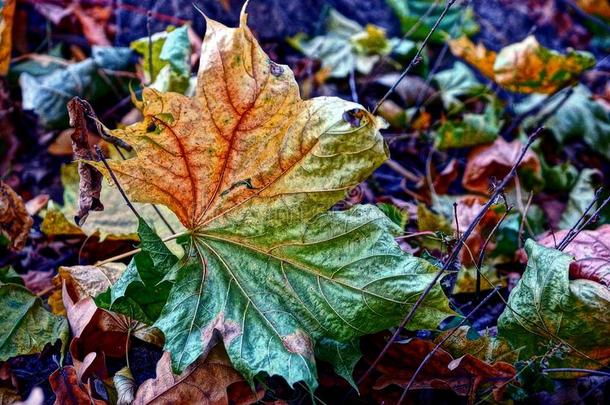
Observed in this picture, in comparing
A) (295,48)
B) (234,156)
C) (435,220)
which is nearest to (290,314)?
(234,156)

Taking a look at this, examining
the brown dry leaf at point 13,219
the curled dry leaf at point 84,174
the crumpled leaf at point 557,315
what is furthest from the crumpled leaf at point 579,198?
the brown dry leaf at point 13,219

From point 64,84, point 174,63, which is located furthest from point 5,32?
point 174,63

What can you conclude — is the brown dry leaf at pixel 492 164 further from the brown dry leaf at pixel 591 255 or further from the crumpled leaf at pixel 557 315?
the crumpled leaf at pixel 557 315

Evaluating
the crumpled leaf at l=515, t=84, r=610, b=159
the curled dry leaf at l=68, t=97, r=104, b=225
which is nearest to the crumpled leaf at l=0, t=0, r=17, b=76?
the curled dry leaf at l=68, t=97, r=104, b=225

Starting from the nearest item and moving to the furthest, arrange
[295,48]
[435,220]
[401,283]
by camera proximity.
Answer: [401,283] < [435,220] < [295,48]

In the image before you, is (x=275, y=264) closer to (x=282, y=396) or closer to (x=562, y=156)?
(x=282, y=396)

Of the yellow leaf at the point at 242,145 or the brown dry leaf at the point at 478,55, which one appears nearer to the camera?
the yellow leaf at the point at 242,145

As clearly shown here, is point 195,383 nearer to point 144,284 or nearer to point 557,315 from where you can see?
point 144,284
